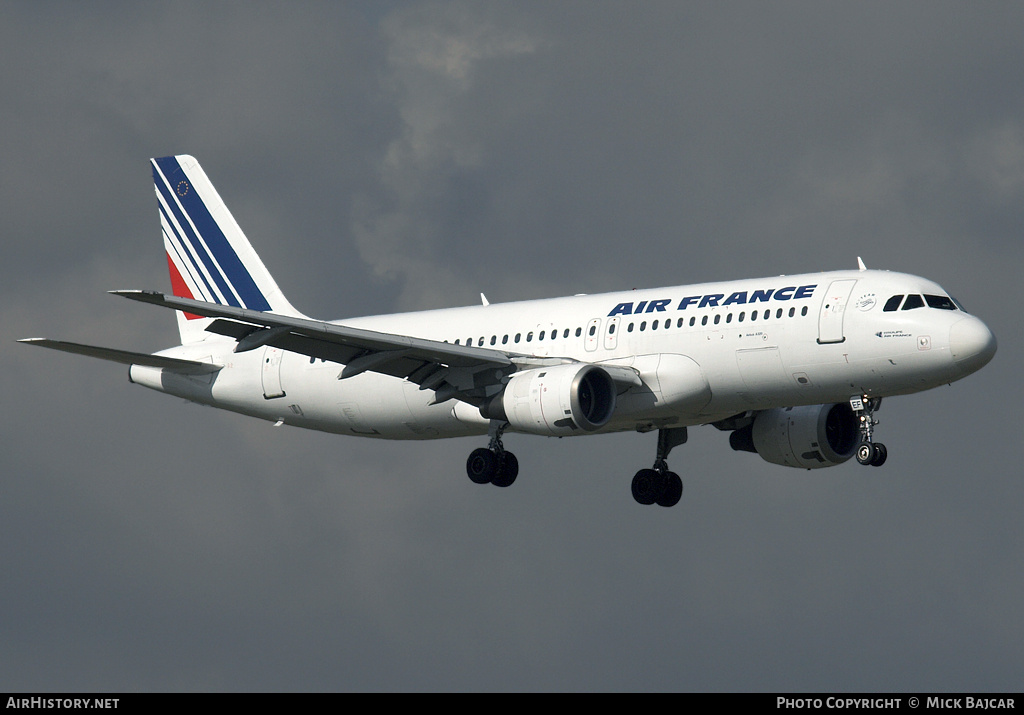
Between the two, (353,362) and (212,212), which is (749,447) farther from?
(212,212)

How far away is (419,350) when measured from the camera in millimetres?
50969

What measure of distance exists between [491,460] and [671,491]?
24.6ft

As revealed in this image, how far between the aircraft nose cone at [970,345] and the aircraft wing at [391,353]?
916 centimetres

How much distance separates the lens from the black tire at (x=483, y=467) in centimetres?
5344

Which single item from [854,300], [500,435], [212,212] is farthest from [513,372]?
[212,212]

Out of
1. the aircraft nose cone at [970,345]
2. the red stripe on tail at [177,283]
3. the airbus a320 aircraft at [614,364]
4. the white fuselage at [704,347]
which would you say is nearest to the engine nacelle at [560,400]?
the airbus a320 aircraft at [614,364]

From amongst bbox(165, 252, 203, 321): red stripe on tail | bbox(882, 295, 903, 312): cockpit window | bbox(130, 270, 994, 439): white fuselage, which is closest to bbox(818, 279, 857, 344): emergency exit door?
bbox(130, 270, 994, 439): white fuselage

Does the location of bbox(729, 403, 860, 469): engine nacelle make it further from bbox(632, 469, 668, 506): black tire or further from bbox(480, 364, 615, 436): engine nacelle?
bbox(480, 364, 615, 436): engine nacelle

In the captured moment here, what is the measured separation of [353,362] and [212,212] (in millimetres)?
15713

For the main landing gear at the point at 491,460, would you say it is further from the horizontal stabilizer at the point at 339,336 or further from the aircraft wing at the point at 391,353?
the horizontal stabilizer at the point at 339,336

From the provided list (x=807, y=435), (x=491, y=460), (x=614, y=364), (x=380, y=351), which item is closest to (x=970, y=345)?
(x=807, y=435)

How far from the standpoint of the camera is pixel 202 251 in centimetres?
6450

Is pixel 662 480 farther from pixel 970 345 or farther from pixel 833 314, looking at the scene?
pixel 970 345
